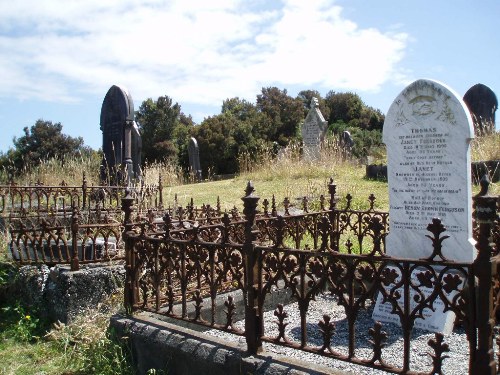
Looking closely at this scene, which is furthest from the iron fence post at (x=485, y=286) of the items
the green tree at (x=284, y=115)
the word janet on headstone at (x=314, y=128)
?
the green tree at (x=284, y=115)

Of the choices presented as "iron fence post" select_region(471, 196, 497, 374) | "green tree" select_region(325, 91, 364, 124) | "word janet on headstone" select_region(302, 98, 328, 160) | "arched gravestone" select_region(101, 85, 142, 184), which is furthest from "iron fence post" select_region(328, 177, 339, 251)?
"green tree" select_region(325, 91, 364, 124)

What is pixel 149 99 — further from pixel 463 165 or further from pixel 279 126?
pixel 463 165

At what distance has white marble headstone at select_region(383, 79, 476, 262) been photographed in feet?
15.3

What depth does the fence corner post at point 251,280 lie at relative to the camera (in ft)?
10.7

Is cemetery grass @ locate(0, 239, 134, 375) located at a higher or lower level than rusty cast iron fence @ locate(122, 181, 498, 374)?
lower

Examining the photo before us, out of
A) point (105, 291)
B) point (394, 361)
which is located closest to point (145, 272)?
point (105, 291)

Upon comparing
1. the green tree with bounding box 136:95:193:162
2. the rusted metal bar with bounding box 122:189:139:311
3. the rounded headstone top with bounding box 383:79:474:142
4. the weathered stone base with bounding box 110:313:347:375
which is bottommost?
the weathered stone base with bounding box 110:313:347:375

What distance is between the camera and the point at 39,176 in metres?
13.8

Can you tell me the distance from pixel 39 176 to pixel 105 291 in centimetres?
973

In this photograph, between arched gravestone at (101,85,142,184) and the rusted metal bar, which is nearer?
the rusted metal bar

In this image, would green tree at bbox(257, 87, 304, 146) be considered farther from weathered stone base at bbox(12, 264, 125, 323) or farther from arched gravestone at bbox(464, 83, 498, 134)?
weathered stone base at bbox(12, 264, 125, 323)

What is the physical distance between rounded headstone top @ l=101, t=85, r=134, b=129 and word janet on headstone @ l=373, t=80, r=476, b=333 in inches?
355

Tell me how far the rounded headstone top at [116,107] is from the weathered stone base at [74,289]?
25.8 feet

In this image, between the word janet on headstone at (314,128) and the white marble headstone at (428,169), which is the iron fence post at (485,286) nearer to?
the white marble headstone at (428,169)
